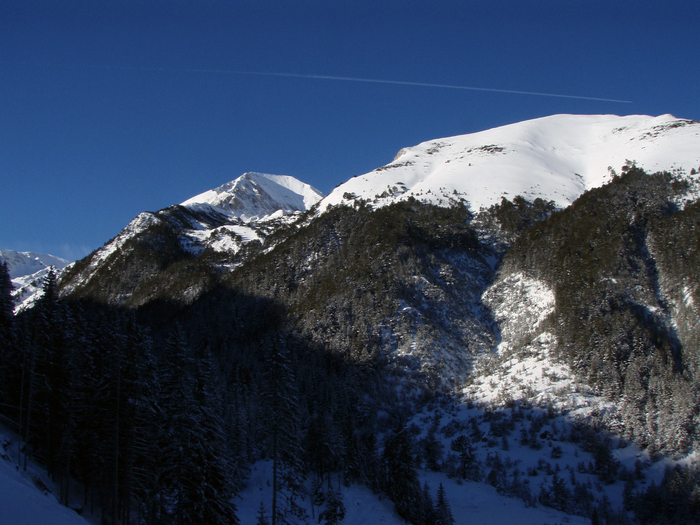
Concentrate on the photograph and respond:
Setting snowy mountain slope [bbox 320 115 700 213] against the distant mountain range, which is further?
snowy mountain slope [bbox 320 115 700 213]

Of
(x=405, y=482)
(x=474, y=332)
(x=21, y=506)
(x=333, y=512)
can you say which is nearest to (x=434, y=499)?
(x=405, y=482)

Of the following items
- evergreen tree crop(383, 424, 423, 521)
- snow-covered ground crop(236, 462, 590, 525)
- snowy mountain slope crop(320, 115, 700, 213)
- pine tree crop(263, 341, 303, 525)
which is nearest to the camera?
pine tree crop(263, 341, 303, 525)

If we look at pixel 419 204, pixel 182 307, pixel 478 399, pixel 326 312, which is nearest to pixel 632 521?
pixel 478 399

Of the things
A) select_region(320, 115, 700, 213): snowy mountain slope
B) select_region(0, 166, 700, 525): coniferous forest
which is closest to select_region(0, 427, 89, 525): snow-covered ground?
select_region(0, 166, 700, 525): coniferous forest

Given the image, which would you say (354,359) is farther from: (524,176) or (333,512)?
(524,176)

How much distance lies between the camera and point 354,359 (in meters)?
118

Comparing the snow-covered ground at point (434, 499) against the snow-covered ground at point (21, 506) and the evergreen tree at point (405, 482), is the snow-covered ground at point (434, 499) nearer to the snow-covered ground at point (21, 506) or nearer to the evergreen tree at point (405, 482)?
the evergreen tree at point (405, 482)

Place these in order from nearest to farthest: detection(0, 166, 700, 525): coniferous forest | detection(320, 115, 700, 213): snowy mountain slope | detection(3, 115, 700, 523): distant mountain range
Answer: detection(0, 166, 700, 525): coniferous forest
detection(3, 115, 700, 523): distant mountain range
detection(320, 115, 700, 213): snowy mountain slope

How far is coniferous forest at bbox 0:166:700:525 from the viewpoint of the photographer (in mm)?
32125

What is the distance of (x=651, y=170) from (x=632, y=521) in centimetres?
11706

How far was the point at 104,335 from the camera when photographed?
36.2m

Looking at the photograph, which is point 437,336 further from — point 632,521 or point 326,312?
point 632,521

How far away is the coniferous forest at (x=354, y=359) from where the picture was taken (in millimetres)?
32125

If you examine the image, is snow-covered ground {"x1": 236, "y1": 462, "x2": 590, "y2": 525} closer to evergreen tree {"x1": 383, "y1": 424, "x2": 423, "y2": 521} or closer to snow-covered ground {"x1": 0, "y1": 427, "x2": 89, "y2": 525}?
evergreen tree {"x1": 383, "y1": 424, "x2": 423, "y2": 521}
